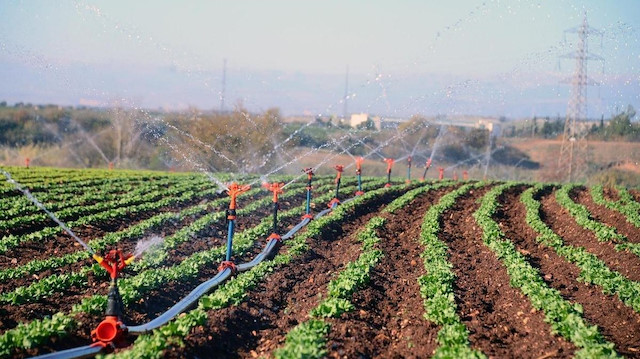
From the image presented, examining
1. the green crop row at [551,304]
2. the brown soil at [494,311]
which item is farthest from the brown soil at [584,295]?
the brown soil at [494,311]

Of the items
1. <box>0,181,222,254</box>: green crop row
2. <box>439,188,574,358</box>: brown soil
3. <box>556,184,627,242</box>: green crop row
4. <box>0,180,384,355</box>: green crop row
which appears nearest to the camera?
<box>0,180,384,355</box>: green crop row

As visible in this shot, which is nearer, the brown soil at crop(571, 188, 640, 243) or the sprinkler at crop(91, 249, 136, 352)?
the sprinkler at crop(91, 249, 136, 352)

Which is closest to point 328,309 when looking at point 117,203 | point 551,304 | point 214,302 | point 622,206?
point 214,302

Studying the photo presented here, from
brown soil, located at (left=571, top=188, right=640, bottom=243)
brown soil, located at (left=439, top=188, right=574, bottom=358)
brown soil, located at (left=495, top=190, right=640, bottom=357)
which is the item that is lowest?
brown soil, located at (left=439, top=188, right=574, bottom=358)

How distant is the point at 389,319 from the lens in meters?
8.42

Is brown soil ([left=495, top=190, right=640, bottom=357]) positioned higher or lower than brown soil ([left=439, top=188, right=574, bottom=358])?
higher

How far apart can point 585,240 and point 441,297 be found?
6601 millimetres

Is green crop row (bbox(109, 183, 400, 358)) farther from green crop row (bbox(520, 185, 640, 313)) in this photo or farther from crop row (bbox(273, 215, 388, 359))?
green crop row (bbox(520, 185, 640, 313))

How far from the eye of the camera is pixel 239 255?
461 inches

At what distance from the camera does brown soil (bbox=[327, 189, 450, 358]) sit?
7.20 m

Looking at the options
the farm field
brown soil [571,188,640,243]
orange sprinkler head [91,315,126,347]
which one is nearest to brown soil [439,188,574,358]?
the farm field

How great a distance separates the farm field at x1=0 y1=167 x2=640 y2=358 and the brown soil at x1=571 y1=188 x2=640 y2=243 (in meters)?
0.08

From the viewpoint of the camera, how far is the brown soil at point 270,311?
7145 millimetres

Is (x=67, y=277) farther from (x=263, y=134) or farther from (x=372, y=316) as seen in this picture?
(x=263, y=134)
